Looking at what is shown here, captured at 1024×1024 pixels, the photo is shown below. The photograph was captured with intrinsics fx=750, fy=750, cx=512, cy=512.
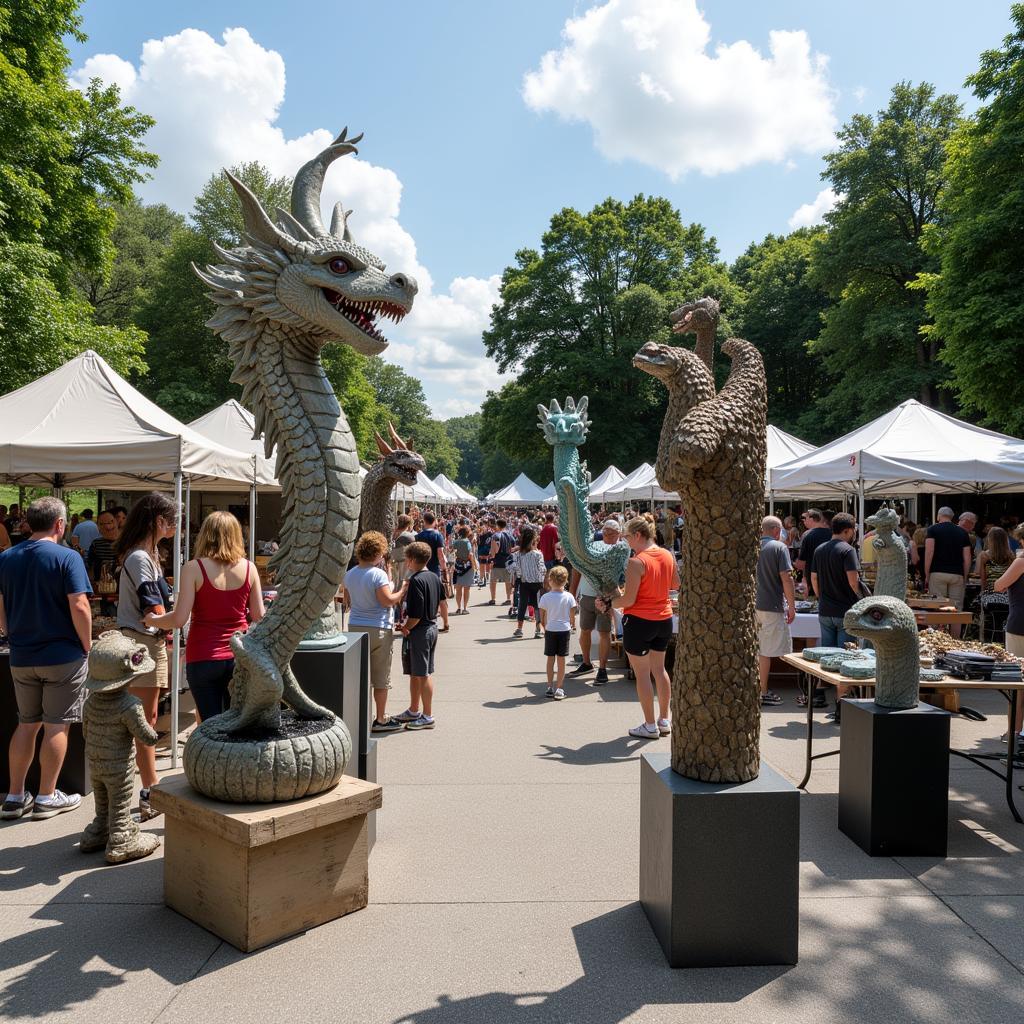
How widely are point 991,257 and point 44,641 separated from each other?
18289mm

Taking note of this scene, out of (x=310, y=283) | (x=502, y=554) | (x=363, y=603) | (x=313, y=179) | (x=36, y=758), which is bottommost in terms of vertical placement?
(x=36, y=758)

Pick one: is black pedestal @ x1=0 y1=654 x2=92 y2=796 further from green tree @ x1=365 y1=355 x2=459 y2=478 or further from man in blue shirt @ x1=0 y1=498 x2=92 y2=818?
green tree @ x1=365 y1=355 x2=459 y2=478

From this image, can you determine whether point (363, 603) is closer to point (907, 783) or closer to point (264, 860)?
point (264, 860)

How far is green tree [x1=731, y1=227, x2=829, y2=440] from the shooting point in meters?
33.2

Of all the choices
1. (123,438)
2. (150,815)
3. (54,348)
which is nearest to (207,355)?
(54,348)

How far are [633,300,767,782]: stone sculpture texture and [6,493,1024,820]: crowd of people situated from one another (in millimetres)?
2712

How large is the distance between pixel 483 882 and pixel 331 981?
3.73 ft

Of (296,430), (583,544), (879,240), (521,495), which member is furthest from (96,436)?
(879,240)

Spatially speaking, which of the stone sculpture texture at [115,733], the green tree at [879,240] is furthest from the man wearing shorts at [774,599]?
the green tree at [879,240]

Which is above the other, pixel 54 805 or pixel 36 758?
pixel 36 758

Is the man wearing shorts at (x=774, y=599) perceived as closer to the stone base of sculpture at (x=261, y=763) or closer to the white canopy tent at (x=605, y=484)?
the stone base of sculpture at (x=261, y=763)

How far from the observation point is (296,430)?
12.6 feet

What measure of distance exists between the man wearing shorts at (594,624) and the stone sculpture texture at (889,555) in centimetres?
380

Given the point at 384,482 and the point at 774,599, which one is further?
the point at 384,482
